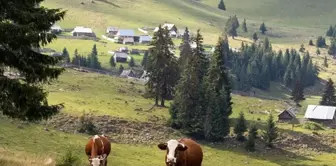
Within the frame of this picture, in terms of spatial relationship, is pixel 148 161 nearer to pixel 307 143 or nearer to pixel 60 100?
pixel 60 100

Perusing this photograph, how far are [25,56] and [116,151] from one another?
32892 millimetres

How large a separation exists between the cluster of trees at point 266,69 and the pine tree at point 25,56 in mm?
126424

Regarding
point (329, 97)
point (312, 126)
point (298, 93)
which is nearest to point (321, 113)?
point (312, 126)

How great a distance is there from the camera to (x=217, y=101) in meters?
77.8

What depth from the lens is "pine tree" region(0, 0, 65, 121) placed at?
2348 cm

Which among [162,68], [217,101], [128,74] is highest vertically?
[162,68]

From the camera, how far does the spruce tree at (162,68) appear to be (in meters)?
85.8

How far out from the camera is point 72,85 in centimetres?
9138

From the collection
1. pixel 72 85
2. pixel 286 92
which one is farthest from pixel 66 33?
pixel 72 85

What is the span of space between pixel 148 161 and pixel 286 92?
366 feet

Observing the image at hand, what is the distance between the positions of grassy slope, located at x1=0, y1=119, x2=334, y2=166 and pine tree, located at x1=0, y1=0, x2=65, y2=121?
16.7m

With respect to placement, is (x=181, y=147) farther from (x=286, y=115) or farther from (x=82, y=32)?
(x=82, y=32)

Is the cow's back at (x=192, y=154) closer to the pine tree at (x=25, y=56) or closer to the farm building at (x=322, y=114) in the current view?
the pine tree at (x=25, y=56)

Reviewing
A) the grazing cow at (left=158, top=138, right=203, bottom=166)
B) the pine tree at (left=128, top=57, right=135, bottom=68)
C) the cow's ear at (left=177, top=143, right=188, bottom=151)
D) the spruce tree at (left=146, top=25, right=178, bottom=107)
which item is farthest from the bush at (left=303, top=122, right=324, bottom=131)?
the cow's ear at (left=177, top=143, right=188, bottom=151)
